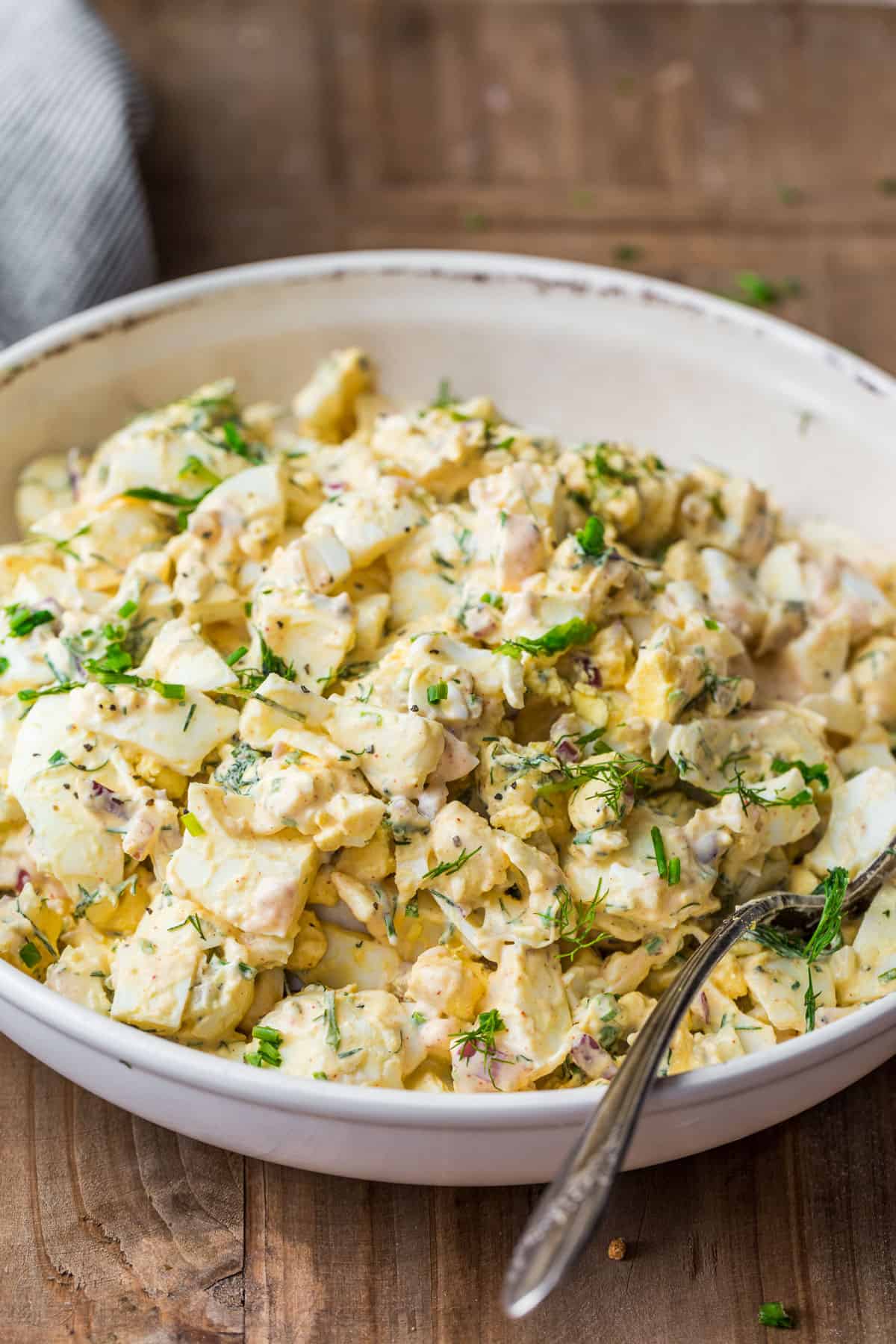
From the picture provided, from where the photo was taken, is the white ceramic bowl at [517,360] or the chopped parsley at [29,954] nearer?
the chopped parsley at [29,954]

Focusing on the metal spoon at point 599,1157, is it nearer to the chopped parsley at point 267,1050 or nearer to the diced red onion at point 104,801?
the chopped parsley at point 267,1050

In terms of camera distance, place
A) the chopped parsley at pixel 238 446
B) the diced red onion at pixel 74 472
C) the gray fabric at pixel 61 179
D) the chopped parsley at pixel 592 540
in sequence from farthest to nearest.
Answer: the gray fabric at pixel 61 179, the diced red onion at pixel 74 472, the chopped parsley at pixel 238 446, the chopped parsley at pixel 592 540

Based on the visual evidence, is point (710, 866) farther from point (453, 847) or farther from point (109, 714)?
point (109, 714)

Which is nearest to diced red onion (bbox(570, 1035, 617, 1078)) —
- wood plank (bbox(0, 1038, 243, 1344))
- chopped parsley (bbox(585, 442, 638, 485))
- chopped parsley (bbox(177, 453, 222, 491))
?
wood plank (bbox(0, 1038, 243, 1344))

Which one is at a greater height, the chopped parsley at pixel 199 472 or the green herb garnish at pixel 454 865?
the chopped parsley at pixel 199 472

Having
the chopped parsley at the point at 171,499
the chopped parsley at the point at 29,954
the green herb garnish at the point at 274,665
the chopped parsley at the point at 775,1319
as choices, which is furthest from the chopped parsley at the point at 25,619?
the chopped parsley at the point at 775,1319

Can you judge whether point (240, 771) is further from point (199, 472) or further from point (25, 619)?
point (199, 472)

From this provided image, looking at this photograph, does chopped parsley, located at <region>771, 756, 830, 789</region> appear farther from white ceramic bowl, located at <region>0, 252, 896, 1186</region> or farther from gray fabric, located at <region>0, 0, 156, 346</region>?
gray fabric, located at <region>0, 0, 156, 346</region>
